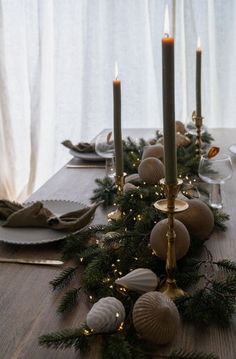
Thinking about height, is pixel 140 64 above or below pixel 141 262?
above

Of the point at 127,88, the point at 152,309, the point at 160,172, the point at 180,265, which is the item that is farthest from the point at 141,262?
the point at 127,88

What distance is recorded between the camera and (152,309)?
24.2 inches

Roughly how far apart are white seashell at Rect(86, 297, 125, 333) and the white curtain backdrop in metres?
2.38

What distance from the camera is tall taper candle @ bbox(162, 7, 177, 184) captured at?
620 millimetres

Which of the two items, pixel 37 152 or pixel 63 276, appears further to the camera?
pixel 37 152

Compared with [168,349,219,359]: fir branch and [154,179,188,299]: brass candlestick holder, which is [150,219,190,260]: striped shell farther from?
[168,349,219,359]: fir branch

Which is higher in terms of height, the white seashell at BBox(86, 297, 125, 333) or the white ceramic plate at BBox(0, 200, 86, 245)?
the white ceramic plate at BBox(0, 200, 86, 245)

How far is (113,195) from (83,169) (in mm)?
333

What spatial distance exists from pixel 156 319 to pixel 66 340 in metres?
0.12

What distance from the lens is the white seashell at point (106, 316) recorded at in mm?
623

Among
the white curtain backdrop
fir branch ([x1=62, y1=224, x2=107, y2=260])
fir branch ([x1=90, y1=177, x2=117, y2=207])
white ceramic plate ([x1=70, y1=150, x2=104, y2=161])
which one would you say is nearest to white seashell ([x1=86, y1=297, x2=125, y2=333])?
fir branch ([x1=62, y1=224, x2=107, y2=260])

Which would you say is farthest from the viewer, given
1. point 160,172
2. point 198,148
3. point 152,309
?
point 198,148

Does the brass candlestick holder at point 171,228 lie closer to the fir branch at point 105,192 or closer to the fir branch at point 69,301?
the fir branch at point 69,301

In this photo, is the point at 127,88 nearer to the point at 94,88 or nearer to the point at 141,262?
the point at 94,88
